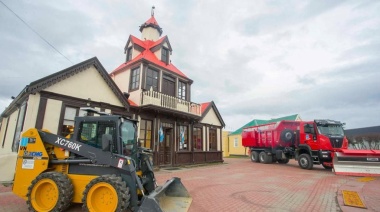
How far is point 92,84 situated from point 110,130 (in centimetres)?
764

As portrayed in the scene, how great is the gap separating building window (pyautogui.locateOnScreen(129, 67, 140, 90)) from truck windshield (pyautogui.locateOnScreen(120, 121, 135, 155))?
933 centimetres

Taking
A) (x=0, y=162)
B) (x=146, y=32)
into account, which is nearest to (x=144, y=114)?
(x=0, y=162)

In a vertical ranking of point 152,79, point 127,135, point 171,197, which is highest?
point 152,79

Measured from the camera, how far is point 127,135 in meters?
5.97

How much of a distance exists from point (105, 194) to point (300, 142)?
14.5 meters

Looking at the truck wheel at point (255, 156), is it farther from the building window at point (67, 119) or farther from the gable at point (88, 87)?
the building window at point (67, 119)

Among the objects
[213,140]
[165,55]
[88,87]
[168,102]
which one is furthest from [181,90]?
[88,87]

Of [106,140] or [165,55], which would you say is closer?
[106,140]

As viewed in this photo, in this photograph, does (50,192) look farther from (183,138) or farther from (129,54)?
(129,54)

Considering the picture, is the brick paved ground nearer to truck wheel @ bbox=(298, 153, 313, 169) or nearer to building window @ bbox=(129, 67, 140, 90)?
truck wheel @ bbox=(298, 153, 313, 169)

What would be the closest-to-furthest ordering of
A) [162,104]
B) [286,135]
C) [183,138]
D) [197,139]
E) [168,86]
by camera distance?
1. [162,104]
2. [183,138]
3. [286,135]
4. [168,86]
5. [197,139]

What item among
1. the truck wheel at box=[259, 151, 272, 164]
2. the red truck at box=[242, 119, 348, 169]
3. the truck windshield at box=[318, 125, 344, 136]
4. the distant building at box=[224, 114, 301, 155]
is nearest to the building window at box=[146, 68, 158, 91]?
the red truck at box=[242, 119, 348, 169]

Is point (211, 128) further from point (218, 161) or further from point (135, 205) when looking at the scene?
point (135, 205)

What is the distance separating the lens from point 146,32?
19.8 metres
